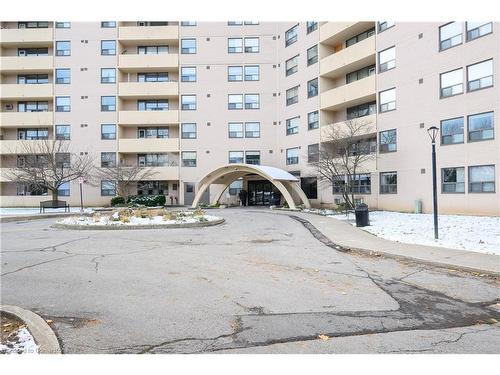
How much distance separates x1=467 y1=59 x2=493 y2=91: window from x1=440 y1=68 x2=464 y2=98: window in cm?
47

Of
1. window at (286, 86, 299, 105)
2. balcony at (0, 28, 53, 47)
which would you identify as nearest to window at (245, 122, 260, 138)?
window at (286, 86, 299, 105)

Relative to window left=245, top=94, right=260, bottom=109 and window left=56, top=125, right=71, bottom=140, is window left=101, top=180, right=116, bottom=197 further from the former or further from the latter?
window left=245, top=94, right=260, bottom=109

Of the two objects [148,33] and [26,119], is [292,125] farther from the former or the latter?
[26,119]

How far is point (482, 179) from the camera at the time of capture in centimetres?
2148

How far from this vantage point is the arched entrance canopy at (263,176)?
97.0 feet

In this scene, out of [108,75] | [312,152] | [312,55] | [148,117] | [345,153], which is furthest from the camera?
[108,75]

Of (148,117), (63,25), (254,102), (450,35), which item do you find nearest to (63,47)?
(63,25)

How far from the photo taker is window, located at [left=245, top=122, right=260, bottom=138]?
128ft

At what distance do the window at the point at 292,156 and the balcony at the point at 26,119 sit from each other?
79.7ft

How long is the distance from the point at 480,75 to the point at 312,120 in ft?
48.6

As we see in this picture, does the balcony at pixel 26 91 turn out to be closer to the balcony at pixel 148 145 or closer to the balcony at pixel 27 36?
the balcony at pixel 27 36

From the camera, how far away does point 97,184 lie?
39.2 metres

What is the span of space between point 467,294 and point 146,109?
127 ft

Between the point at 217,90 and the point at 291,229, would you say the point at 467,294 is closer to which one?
the point at 291,229
